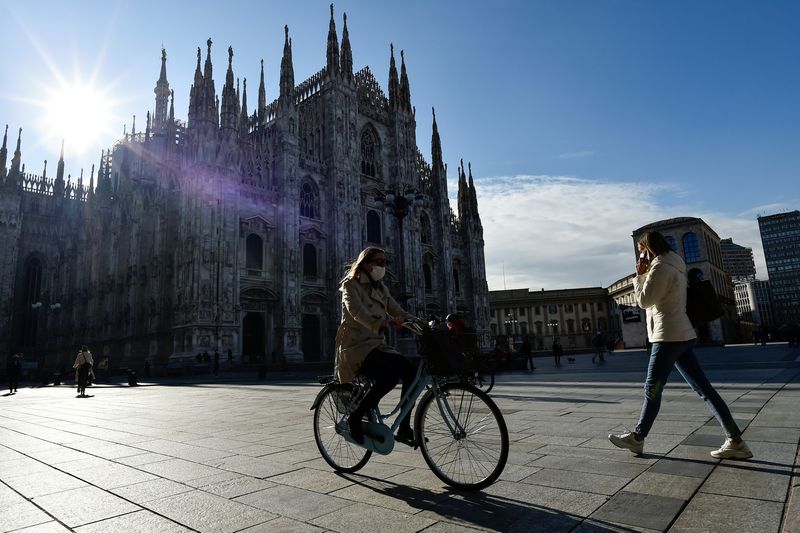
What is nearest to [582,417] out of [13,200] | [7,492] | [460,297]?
[7,492]

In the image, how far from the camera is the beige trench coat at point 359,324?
3.72 metres

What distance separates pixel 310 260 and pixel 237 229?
6.44 m

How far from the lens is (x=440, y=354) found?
3.38 meters

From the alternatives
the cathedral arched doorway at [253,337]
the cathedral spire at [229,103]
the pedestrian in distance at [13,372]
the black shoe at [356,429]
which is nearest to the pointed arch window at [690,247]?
the cathedral arched doorway at [253,337]

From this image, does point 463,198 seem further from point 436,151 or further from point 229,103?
point 229,103

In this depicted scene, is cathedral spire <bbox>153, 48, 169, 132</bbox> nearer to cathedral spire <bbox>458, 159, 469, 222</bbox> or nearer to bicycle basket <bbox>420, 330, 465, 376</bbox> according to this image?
cathedral spire <bbox>458, 159, 469, 222</bbox>

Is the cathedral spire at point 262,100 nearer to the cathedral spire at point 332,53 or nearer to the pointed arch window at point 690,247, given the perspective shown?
the cathedral spire at point 332,53

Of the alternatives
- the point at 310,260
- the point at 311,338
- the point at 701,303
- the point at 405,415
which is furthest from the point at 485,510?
the point at 310,260

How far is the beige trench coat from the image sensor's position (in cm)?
372

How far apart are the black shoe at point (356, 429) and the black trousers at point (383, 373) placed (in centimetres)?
5

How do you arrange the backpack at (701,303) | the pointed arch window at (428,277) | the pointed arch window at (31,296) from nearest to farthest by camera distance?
1. the backpack at (701,303)
2. the pointed arch window at (428,277)
3. the pointed arch window at (31,296)

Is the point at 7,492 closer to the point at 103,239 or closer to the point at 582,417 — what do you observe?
the point at 582,417

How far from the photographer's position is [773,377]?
31.2 ft

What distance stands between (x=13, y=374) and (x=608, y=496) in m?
23.5
